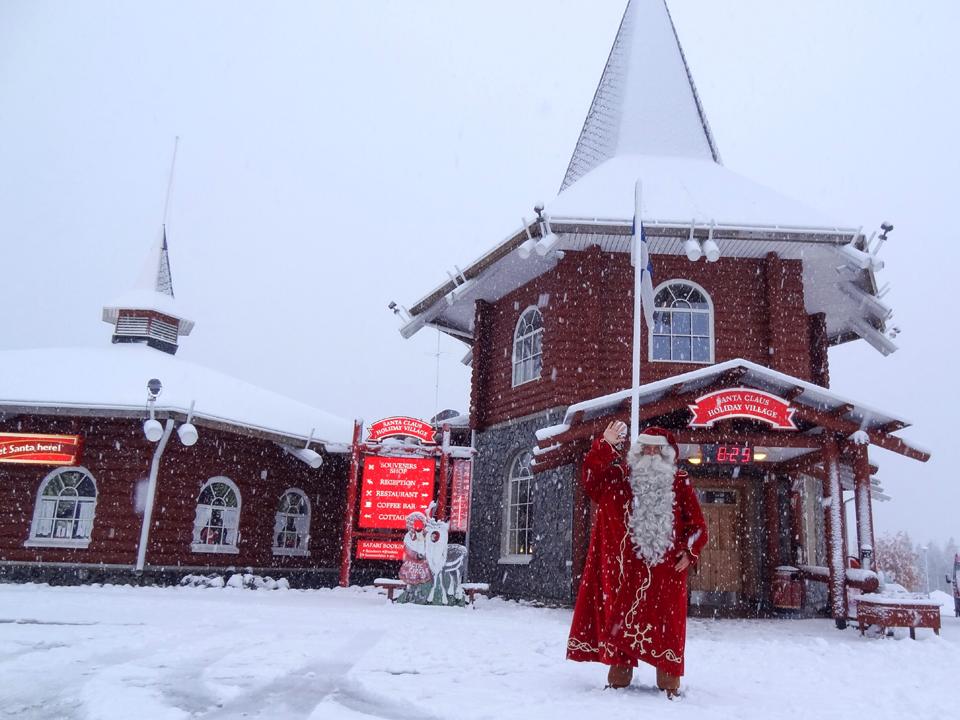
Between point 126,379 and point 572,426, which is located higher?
point 126,379

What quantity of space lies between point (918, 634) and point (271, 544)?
1240cm

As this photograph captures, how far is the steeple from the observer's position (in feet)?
62.3

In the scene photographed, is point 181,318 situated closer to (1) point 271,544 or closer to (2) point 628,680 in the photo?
(1) point 271,544

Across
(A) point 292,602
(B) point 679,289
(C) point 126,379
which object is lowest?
(A) point 292,602

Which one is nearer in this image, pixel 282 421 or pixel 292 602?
pixel 292 602

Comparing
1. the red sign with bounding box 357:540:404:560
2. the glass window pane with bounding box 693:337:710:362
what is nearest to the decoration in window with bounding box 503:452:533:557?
the red sign with bounding box 357:540:404:560

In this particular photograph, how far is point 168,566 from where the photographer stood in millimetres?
14742

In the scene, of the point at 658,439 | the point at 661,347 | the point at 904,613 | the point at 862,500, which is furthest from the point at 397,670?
the point at 661,347

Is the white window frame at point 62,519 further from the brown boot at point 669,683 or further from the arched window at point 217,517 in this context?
the brown boot at point 669,683

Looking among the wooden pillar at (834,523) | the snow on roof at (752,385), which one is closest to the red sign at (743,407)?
the snow on roof at (752,385)

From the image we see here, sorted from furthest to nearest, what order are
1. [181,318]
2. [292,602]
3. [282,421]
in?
[181,318], [282,421], [292,602]

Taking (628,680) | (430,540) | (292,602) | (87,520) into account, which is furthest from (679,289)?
(87,520)

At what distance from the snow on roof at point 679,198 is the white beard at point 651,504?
7.85 meters

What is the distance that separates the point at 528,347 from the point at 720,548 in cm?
514
